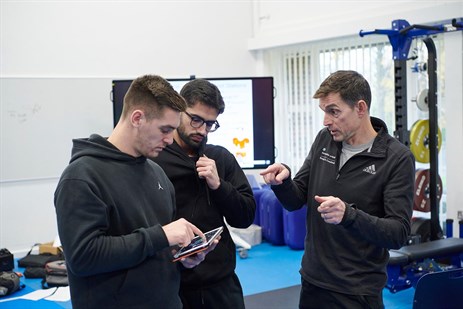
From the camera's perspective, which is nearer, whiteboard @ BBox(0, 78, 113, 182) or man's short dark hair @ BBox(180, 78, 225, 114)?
man's short dark hair @ BBox(180, 78, 225, 114)

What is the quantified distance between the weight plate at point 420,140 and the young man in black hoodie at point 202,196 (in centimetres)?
297

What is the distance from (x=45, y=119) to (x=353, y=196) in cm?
437

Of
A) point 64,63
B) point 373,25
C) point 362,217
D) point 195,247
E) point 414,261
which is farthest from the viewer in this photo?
point 64,63

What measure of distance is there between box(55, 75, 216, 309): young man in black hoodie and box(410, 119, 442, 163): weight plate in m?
3.49

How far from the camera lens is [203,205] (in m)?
2.37

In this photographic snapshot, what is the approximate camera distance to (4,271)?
16.5 feet

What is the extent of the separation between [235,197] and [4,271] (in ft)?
11.6

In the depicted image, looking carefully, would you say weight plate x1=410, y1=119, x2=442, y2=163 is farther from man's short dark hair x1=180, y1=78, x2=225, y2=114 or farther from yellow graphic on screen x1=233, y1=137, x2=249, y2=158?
man's short dark hair x1=180, y1=78, x2=225, y2=114

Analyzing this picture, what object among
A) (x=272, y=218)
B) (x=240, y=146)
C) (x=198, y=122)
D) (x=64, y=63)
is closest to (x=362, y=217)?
(x=198, y=122)

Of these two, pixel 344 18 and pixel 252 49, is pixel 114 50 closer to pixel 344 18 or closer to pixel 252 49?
pixel 252 49

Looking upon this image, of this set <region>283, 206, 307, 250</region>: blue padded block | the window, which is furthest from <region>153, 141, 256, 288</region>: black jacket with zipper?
<region>283, 206, 307, 250</region>: blue padded block

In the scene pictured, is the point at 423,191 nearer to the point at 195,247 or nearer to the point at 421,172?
the point at 421,172

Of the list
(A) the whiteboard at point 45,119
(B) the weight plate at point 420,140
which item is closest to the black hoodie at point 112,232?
(B) the weight plate at point 420,140

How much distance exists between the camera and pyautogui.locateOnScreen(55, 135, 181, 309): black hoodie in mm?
1634
